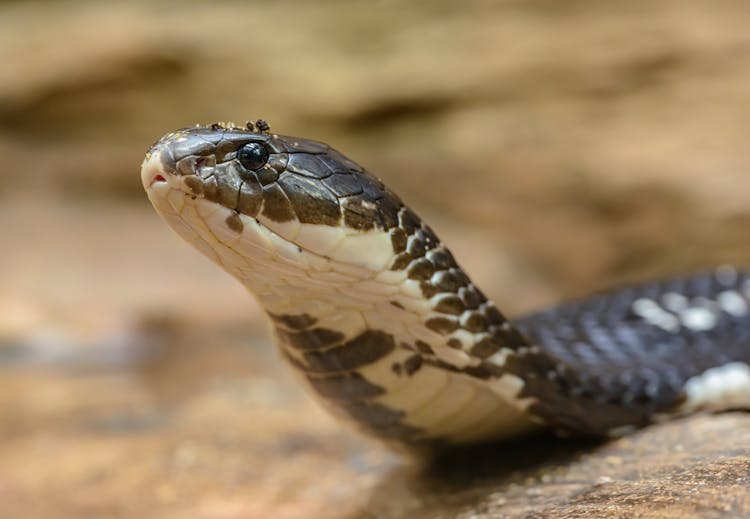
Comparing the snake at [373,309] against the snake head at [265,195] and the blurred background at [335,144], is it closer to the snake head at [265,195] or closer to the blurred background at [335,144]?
the snake head at [265,195]

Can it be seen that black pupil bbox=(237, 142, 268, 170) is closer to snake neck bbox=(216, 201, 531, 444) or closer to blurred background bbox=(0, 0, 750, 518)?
snake neck bbox=(216, 201, 531, 444)

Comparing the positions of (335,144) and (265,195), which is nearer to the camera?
(265,195)

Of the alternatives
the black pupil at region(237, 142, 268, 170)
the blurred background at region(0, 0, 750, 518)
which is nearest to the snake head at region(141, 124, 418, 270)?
the black pupil at region(237, 142, 268, 170)

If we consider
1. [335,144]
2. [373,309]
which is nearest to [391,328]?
[373,309]

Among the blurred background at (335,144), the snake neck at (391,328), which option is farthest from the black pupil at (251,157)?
the blurred background at (335,144)

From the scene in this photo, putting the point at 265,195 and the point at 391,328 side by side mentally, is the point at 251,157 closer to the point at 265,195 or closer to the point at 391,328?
the point at 265,195

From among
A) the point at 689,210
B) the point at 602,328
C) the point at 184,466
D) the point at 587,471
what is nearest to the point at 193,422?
the point at 184,466
